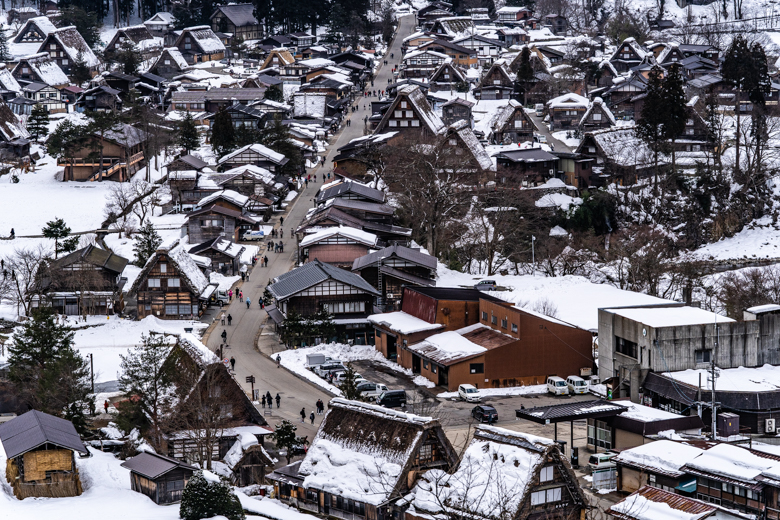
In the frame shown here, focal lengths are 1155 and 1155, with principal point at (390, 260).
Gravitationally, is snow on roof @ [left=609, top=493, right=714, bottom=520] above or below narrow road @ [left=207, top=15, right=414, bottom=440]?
above

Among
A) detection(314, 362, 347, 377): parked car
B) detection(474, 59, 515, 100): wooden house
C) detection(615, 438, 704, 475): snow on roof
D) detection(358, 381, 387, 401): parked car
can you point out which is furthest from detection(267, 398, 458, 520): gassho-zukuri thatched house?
detection(474, 59, 515, 100): wooden house

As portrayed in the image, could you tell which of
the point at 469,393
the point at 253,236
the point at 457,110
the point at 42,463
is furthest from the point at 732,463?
the point at 457,110

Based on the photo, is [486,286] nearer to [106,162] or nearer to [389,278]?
[389,278]

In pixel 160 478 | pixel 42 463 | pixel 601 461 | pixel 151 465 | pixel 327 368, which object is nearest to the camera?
pixel 42 463

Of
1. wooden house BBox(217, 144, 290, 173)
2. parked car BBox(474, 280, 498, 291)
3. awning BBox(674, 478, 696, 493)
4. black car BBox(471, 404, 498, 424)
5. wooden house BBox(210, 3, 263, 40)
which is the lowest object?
black car BBox(471, 404, 498, 424)

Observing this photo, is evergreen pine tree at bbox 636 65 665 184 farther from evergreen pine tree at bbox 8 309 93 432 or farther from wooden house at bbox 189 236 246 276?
evergreen pine tree at bbox 8 309 93 432

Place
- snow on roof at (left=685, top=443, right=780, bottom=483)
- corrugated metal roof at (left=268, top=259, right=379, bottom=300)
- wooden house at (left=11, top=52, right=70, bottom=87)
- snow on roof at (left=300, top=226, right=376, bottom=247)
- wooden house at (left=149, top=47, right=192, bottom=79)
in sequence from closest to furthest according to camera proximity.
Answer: snow on roof at (left=685, top=443, right=780, bottom=483), corrugated metal roof at (left=268, top=259, right=379, bottom=300), snow on roof at (left=300, top=226, right=376, bottom=247), wooden house at (left=11, top=52, right=70, bottom=87), wooden house at (left=149, top=47, right=192, bottom=79)

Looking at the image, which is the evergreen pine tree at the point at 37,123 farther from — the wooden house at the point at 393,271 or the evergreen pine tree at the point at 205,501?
the evergreen pine tree at the point at 205,501
